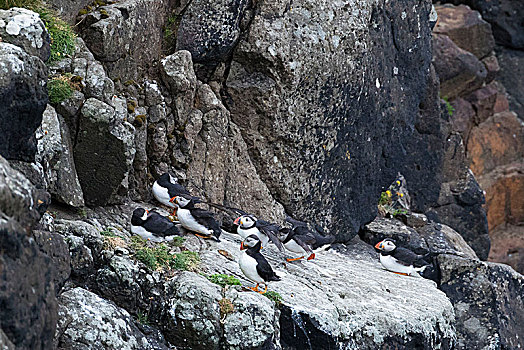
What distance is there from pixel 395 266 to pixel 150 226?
4442mm

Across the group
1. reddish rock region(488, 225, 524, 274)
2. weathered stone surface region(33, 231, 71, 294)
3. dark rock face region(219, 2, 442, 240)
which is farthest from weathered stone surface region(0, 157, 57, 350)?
reddish rock region(488, 225, 524, 274)

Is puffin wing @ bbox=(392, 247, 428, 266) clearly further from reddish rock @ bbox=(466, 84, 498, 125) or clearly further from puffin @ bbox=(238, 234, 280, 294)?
reddish rock @ bbox=(466, 84, 498, 125)

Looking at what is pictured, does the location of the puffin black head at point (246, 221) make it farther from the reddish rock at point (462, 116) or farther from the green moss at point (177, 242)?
the reddish rock at point (462, 116)

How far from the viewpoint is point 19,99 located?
5.82 meters

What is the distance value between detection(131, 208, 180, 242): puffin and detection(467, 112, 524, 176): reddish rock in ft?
48.0

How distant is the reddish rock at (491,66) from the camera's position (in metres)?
20.5

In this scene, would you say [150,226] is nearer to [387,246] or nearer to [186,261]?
[186,261]

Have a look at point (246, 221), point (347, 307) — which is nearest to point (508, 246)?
point (246, 221)

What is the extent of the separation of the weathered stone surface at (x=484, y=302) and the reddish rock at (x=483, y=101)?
32.4 ft

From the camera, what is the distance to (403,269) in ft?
34.0

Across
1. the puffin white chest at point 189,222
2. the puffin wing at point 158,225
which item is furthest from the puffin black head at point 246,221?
the puffin wing at point 158,225

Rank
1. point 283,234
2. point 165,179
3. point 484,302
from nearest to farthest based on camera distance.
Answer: point 165,179 < point 283,234 < point 484,302

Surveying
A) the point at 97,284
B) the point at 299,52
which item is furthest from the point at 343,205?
the point at 97,284

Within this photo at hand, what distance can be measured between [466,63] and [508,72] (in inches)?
151
